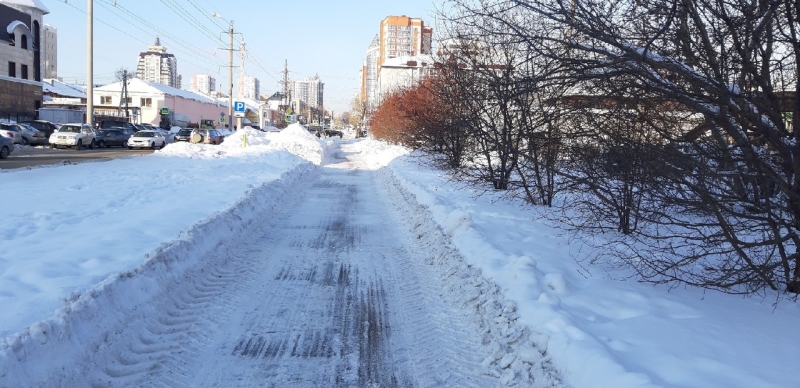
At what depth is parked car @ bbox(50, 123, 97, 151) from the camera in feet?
120

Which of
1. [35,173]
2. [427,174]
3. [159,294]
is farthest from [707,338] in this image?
[35,173]

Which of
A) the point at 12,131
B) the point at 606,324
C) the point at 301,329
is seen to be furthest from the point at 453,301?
the point at 12,131

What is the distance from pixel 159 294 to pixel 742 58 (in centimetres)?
646

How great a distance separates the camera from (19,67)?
6191cm

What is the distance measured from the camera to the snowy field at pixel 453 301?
14.8 ft

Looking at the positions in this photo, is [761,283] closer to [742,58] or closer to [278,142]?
[742,58]

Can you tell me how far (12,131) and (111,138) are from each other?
714cm

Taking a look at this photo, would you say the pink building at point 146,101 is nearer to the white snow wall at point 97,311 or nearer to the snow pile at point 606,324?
the white snow wall at point 97,311

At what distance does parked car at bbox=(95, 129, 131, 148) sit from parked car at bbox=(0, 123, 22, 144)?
4.77 m

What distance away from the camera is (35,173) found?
19.0 metres

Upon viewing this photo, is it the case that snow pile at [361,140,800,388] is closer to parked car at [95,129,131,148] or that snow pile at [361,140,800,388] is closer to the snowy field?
the snowy field

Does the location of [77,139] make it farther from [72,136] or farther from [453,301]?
[453,301]

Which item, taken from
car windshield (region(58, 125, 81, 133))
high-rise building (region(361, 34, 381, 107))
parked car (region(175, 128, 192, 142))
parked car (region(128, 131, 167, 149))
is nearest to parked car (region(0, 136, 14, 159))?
car windshield (region(58, 125, 81, 133))

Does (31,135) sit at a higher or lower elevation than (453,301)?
higher
